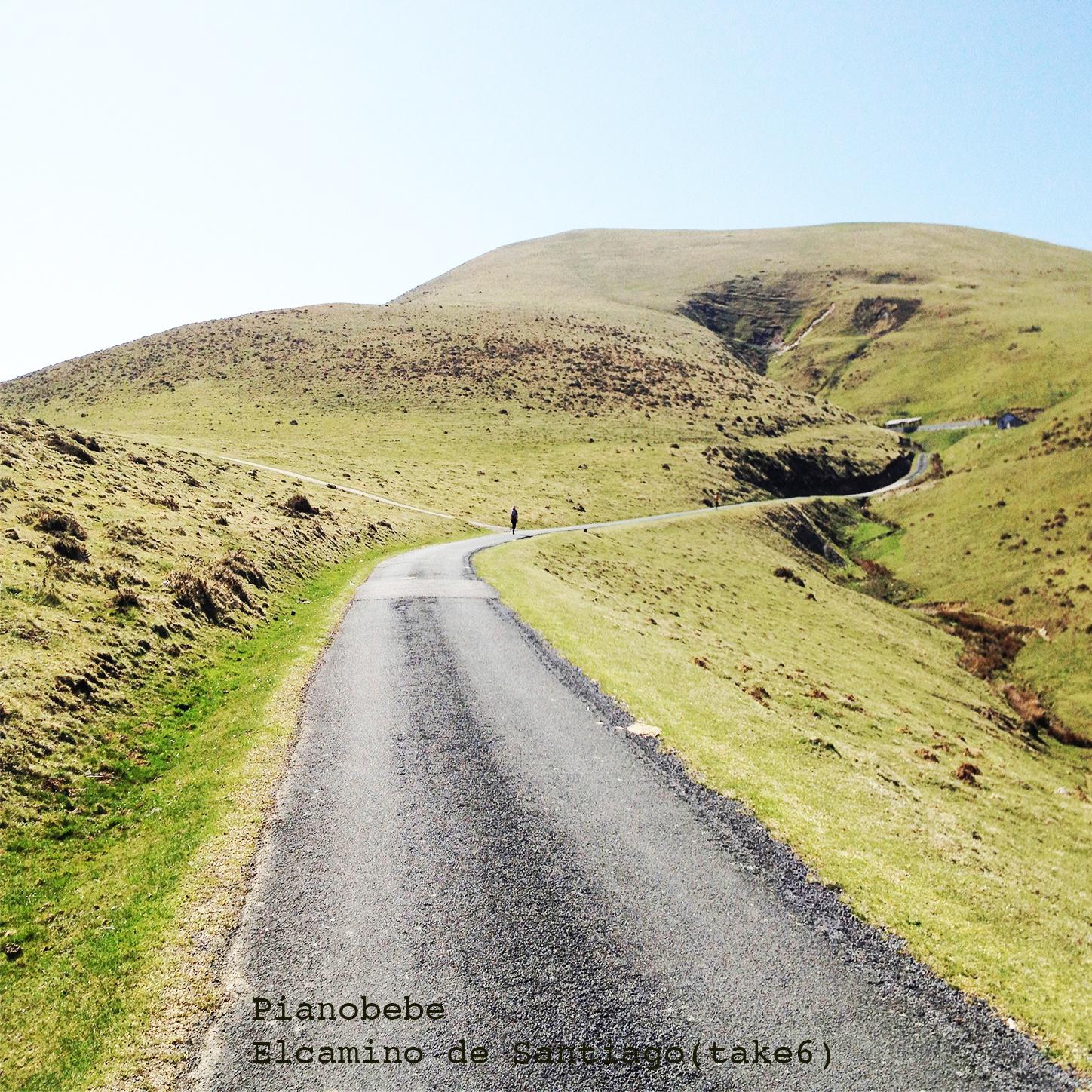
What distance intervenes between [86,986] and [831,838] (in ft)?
35.8

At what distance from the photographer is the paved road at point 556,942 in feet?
21.8

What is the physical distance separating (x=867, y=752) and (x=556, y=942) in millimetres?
14193

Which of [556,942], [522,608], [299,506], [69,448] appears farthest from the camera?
[299,506]

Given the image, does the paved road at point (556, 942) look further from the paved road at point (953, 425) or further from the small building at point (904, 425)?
the small building at point (904, 425)

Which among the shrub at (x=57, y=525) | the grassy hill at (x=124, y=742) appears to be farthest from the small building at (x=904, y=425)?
the shrub at (x=57, y=525)

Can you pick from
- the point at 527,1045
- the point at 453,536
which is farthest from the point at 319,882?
the point at 453,536

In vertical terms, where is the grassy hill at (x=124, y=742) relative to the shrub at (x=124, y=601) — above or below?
below

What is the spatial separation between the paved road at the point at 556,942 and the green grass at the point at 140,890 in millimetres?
584

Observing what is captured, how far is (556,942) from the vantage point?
8188 millimetres

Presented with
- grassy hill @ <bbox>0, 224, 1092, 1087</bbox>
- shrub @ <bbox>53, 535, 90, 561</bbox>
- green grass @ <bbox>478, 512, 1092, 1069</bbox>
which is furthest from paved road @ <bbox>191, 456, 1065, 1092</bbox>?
shrub @ <bbox>53, 535, 90, 561</bbox>

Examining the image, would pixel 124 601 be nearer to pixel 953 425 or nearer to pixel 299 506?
pixel 299 506

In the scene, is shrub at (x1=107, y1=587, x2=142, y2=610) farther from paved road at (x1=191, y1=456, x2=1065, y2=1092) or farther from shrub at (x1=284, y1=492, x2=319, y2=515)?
shrub at (x1=284, y1=492, x2=319, y2=515)

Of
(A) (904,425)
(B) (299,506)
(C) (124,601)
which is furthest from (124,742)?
(A) (904,425)

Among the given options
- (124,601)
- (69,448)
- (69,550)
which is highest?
(69,448)
